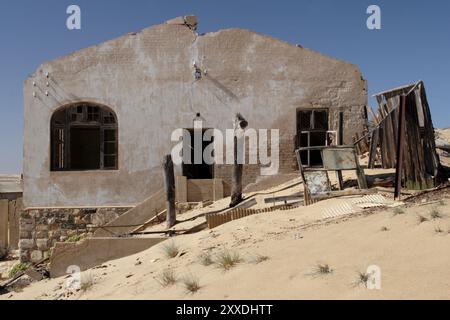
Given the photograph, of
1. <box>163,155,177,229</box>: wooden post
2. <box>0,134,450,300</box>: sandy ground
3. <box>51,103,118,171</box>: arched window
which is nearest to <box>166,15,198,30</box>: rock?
<box>51,103,118,171</box>: arched window

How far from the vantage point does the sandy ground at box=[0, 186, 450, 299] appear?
4281 millimetres

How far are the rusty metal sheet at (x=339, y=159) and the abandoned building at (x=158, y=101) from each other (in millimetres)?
4126

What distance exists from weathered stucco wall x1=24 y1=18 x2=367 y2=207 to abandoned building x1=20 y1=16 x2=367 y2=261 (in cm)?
3

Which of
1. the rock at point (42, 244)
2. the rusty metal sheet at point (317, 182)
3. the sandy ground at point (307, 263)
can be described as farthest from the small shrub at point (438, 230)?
the rock at point (42, 244)

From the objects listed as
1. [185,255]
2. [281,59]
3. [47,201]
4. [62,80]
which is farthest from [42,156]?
[185,255]

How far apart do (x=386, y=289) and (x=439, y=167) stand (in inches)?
291

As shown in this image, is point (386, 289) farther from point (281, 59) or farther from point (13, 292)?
point (281, 59)

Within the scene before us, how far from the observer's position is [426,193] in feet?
30.0

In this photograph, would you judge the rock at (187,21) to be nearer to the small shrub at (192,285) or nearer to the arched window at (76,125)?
the arched window at (76,125)

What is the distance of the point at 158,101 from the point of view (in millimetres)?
15078

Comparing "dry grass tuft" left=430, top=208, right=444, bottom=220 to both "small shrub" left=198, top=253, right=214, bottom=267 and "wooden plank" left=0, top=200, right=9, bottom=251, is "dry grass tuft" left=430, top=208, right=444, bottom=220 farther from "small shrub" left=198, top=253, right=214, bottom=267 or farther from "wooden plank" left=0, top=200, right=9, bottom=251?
"wooden plank" left=0, top=200, right=9, bottom=251

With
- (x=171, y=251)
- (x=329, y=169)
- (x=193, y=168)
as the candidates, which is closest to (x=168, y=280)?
(x=171, y=251)

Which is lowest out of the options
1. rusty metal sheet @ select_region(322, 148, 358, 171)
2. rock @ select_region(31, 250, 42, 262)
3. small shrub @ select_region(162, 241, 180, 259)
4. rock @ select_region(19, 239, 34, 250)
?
rock @ select_region(31, 250, 42, 262)

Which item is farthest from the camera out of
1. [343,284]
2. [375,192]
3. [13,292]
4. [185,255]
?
[375,192]
